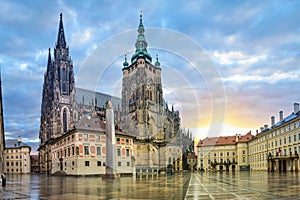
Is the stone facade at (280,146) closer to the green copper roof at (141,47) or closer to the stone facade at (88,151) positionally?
the stone facade at (88,151)

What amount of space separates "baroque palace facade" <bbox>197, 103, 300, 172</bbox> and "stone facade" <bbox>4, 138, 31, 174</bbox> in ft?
224

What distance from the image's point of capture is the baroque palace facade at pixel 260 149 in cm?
5866

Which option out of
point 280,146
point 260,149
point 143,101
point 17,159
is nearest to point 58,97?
point 143,101

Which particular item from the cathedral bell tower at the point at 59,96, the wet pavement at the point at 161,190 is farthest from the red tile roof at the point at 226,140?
the wet pavement at the point at 161,190

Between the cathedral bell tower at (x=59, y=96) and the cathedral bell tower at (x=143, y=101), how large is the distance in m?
18.3

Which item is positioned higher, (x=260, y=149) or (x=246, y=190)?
(x=246, y=190)

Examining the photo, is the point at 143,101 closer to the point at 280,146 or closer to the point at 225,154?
the point at 225,154

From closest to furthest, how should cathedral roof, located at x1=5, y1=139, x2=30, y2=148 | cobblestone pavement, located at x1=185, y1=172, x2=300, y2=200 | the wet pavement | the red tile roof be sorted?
1. cobblestone pavement, located at x1=185, y1=172, x2=300, y2=200
2. the wet pavement
3. the red tile roof
4. cathedral roof, located at x1=5, y1=139, x2=30, y2=148

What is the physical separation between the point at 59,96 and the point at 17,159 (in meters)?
38.3

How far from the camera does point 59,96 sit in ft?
340

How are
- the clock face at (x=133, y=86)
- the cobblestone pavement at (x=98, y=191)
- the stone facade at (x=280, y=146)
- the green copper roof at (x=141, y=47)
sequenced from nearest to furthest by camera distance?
the cobblestone pavement at (x=98, y=191)
the stone facade at (x=280, y=146)
the clock face at (x=133, y=86)
the green copper roof at (x=141, y=47)

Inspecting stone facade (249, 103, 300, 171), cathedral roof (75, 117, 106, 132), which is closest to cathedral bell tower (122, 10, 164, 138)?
stone facade (249, 103, 300, 171)

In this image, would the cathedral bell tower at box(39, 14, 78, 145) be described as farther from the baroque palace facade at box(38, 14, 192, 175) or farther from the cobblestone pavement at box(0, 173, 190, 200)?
the cobblestone pavement at box(0, 173, 190, 200)

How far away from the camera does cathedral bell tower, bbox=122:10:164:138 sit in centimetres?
9781
